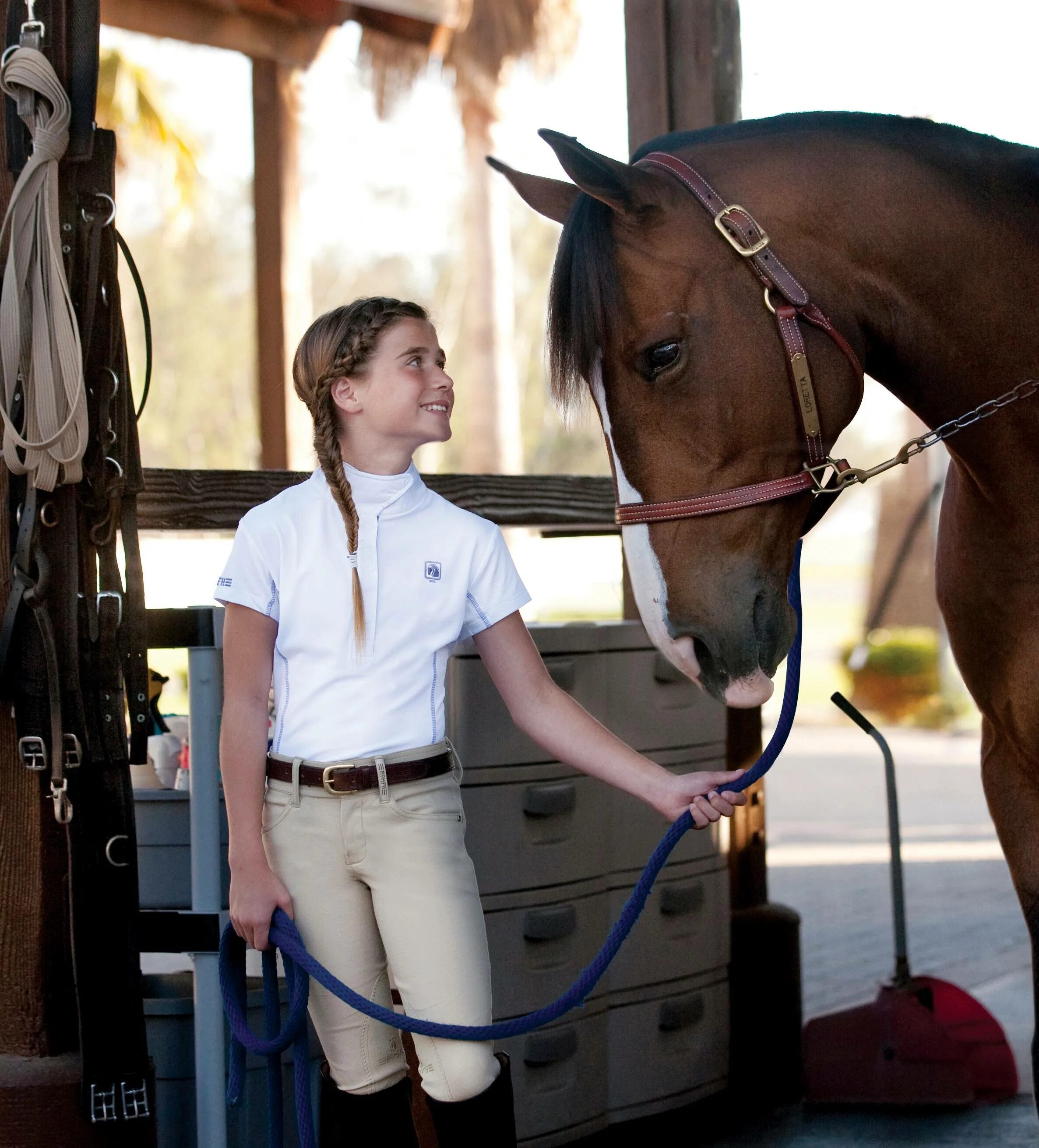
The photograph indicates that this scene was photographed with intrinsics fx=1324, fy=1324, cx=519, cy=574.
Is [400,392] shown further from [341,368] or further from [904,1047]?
[904,1047]

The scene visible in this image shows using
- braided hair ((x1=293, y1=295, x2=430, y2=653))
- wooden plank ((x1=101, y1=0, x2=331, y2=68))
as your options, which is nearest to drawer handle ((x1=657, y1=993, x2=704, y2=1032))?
braided hair ((x1=293, y1=295, x2=430, y2=653))

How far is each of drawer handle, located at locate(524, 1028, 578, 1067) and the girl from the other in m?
0.66

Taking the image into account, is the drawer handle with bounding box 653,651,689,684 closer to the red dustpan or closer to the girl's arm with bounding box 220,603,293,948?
the red dustpan

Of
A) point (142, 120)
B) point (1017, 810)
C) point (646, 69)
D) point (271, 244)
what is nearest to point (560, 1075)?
point (1017, 810)

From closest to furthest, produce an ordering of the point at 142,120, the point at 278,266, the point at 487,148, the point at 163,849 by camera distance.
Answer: the point at 163,849 → the point at 278,266 → the point at 487,148 → the point at 142,120

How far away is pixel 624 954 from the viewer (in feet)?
8.22

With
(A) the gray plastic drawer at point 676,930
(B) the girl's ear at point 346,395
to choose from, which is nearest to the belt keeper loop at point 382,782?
(B) the girl's ear at point 346,395

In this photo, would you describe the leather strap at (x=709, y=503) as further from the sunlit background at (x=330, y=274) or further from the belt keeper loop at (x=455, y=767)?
the sunlit background at (x=330, y=274)

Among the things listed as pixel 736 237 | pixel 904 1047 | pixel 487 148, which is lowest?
pixel 904 1047

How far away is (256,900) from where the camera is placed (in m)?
1.53

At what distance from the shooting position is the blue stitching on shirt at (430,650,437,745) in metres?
1.64

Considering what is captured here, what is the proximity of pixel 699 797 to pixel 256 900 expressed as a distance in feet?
1.75

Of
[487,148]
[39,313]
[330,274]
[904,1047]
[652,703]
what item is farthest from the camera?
[330,274]

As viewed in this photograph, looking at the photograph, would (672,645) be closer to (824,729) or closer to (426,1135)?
(426,1135)
